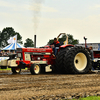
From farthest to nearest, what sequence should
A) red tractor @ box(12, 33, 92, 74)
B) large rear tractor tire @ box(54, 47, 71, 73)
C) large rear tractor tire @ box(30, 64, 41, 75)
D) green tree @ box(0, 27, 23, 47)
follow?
green tree @ box(0, 27, 23, 47) < large rear tractor tire @ box(54, 47, 71, 73) < red tractor @ box(12, 33, 92, 74) < large rear tractor tire @ box(30, 64, 41, 75)

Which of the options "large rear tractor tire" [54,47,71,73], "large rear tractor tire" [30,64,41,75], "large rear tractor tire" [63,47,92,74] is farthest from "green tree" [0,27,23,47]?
"large rear tractor tire" [30,64,41,75]

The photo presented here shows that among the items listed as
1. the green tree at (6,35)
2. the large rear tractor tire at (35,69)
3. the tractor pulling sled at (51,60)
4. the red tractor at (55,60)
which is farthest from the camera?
the green tree at (6,35)

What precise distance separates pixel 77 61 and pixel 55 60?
1.16 meters

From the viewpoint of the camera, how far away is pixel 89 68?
12070 mm

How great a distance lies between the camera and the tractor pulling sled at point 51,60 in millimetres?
10922

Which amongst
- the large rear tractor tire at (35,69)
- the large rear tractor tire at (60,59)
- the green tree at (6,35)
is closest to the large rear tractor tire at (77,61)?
the large rear tractor tire at (60,59)

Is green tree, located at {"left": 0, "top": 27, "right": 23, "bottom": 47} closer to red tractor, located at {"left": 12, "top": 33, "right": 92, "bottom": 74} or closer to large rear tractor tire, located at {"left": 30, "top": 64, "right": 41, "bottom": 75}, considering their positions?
red tractor, located at {"left": 12, "top": 33, "right": 92, "bottom": 74}

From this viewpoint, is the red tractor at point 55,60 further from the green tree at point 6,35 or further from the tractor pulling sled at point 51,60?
the green tree at point 6,35

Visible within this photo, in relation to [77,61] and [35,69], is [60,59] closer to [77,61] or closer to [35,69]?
[77,61]

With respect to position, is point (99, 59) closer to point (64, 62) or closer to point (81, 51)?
point (81, 51)

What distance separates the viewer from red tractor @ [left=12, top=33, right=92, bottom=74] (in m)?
11.1

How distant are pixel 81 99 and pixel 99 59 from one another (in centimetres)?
775

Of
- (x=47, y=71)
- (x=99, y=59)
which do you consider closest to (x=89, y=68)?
(x=99, y=59)

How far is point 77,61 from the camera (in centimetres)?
1193
